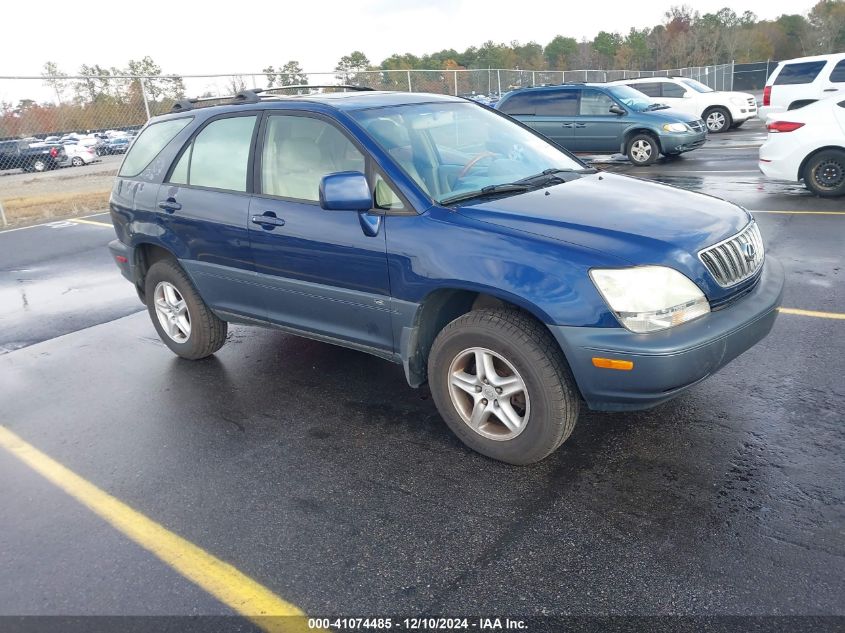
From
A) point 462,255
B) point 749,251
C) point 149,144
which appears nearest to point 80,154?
point 149,144

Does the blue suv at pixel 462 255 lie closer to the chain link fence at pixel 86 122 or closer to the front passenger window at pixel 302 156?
the front passenger window at pixel 302 156

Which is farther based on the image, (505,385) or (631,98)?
(631,98)

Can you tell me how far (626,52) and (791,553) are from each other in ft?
282

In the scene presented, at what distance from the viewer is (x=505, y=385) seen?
11.1 ft

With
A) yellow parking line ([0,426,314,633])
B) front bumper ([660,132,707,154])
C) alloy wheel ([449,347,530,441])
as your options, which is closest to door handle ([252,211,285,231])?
alloy wheel ([449,347,530,441])

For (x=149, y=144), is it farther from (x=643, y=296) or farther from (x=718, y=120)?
(x=718, y=120)

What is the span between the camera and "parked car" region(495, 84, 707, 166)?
1360cm

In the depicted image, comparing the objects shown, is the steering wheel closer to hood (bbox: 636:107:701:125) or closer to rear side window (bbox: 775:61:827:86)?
hood (bbox: 636:107:701:125)

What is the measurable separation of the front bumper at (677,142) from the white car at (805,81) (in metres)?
2.04

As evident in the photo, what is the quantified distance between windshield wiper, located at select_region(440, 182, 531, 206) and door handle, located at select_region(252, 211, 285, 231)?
3.50ft

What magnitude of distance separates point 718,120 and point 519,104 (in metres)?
7.59

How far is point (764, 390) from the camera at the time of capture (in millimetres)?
4035

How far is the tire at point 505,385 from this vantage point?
3205 millimetres

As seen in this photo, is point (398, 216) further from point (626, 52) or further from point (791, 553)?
point (626, 52)
